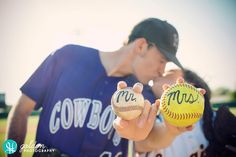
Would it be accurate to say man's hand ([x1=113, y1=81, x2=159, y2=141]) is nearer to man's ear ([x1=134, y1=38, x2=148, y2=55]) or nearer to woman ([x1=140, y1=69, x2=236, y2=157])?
woman ([x1=140, y1=69, x2=236, y2=157])

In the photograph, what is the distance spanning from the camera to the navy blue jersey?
1.99 metres

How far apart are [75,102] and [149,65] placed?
544 millimetres

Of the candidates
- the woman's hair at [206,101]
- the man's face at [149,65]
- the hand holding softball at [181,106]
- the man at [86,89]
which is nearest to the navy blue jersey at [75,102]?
the man at [86,89]

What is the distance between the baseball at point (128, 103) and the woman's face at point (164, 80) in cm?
69

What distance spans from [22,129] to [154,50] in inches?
38.4

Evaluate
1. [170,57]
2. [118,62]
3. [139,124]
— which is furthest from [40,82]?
[139,124]

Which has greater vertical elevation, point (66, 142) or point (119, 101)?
point (119, 101)

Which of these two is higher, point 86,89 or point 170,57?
point 170,57

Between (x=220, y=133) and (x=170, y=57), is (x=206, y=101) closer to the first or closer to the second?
(x=220, y=133)

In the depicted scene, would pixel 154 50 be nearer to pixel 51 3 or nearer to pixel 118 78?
pixel 118 78

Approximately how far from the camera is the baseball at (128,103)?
1.34 meters

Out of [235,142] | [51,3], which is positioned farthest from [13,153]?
[235,142]

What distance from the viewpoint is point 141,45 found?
232 cm

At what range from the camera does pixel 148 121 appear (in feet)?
4.27
